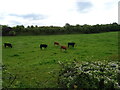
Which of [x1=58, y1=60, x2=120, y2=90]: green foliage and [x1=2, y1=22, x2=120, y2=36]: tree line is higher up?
[x1=2, y1=22, x2=120, y2=36]: tree line

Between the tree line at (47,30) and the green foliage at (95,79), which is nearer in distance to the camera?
the green foliage at (95,79)

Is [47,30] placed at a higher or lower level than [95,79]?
higher

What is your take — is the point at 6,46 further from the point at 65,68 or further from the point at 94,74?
→ the point at 94,74

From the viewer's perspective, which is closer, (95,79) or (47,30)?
(95,79)

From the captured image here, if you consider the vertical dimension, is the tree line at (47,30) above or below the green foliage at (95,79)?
above

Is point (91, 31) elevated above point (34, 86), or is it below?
above

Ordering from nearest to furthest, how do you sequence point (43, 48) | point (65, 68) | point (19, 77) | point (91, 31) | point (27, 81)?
1. point (65, 68)
2. point (27, 81)
3. point (19, 77)
4. point (43, 48)
5. point (91, 31)

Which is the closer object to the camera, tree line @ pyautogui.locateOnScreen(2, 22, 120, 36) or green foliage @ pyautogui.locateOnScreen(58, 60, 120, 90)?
green foliage @ pyautogui.locateOnScreen(58, 60, 120, 90)

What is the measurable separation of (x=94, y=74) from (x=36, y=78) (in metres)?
3.77

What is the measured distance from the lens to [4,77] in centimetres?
907

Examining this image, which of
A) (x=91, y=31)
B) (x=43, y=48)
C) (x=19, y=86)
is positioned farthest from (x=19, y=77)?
(x=91, y=31)

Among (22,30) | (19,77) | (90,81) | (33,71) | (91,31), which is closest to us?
(90,81)

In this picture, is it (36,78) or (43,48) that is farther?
(43,48)

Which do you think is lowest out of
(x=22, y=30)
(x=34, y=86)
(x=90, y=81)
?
(x=34, y=86)
